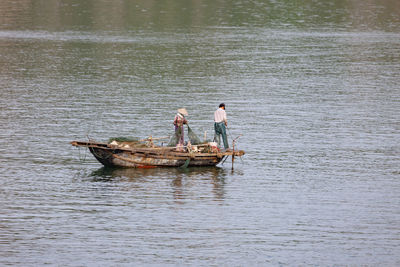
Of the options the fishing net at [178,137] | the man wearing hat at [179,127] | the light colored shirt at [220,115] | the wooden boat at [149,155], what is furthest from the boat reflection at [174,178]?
the light colored shirt at [220,115]

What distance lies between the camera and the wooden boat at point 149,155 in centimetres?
3959

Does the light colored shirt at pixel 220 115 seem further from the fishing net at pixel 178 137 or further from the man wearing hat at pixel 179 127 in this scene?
the man wearing hat at pixel 179 127

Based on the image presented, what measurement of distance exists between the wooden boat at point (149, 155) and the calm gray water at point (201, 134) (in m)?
0.61

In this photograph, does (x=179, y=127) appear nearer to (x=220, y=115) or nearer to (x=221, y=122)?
(x=220, y=115)

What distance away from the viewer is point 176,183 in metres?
38.0

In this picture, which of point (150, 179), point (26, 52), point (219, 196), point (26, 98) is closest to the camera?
point (219, 196)

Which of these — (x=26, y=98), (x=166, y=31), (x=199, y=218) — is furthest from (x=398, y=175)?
(x=166, y=31)

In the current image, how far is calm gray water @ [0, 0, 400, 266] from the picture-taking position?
3003 cm

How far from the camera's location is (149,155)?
1571 inches

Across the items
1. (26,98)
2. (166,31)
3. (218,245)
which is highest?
(166,31)

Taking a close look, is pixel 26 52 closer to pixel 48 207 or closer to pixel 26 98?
pixel 26 98

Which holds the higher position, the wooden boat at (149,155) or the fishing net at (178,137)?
the fishing net at (178,137)

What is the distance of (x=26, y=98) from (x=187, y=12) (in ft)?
268

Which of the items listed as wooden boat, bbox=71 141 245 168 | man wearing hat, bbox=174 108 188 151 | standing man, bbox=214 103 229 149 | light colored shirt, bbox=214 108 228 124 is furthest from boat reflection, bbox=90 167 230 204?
light colored shirt, bbox=214 108 228 124
